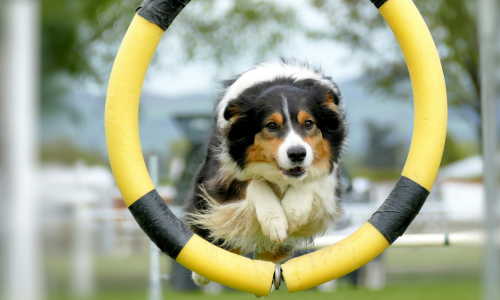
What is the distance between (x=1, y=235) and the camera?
6.87m

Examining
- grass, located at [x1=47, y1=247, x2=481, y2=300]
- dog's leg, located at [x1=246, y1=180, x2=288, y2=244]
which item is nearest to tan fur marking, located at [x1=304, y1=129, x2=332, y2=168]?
dog's leg, located at [x1=246, y1=180, x2=288, y2=244]

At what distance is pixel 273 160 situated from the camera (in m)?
2.05

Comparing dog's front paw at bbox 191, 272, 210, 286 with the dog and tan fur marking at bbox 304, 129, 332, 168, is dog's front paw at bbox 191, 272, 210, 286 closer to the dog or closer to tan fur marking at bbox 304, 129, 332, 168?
the dog

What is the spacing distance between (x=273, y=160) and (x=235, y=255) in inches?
17.0

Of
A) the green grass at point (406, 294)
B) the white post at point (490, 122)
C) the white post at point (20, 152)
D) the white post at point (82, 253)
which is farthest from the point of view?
the white post at point (82, 253)

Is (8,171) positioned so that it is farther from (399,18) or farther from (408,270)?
(399,18)

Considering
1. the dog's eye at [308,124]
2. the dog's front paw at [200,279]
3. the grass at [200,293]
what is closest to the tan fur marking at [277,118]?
the dog's eye at [308,124]

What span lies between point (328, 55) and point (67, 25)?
5315mm

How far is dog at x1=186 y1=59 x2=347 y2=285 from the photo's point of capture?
200 cm

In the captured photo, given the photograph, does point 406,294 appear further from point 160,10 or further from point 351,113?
point 160,10

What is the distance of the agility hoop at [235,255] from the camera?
192 cm

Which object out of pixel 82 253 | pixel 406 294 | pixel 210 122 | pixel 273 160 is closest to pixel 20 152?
pixel 82 253

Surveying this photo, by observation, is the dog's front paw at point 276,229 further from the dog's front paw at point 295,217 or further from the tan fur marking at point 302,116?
the tan fur marking at point 302,116

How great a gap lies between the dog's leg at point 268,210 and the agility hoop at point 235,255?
0.41 feet
